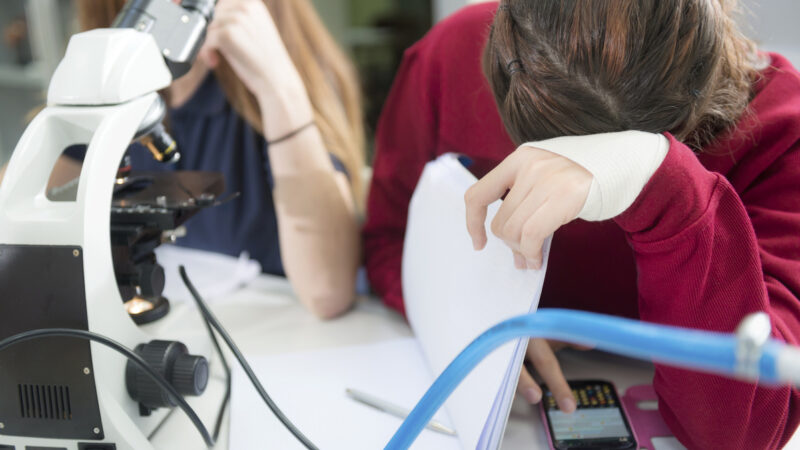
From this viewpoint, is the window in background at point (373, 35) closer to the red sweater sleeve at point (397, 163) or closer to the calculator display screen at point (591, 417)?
the red sweater sleeve at point (397, 163)

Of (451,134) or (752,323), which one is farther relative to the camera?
(451,134)

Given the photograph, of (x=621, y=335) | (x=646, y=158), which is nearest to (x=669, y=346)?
(x=621, y=335)

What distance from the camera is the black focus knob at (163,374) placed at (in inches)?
19.1

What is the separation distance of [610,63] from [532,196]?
11 cm

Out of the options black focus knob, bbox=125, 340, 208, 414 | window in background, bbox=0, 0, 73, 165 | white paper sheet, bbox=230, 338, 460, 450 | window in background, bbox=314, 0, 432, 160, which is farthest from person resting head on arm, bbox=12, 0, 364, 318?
window in background, bbox=314, 0, 432, 160

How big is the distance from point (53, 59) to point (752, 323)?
2.23 m

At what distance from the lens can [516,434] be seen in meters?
0.52

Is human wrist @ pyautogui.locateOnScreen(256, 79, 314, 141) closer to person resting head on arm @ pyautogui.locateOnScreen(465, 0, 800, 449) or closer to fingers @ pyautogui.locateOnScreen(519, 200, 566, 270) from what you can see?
person resting head on arm @ pyautogui.locateOnScreen(465, 0, 800, 449)

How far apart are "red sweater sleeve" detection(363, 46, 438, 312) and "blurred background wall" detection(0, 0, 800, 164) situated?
0.81 metres

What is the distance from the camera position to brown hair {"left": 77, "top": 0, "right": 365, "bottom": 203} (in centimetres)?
90

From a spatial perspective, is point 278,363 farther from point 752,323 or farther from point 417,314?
point 752,323

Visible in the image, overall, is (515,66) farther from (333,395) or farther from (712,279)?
(333,395)

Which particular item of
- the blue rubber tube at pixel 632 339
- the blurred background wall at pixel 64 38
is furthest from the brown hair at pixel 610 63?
the blurred background wall at pixel 64 38

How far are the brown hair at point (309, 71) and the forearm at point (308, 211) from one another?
105 millimetres
